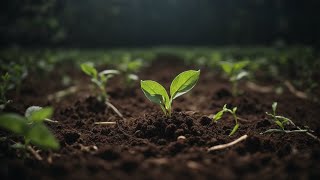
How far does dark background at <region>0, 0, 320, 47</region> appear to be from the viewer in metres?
14.0

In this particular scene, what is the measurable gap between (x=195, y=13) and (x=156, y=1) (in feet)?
7.14

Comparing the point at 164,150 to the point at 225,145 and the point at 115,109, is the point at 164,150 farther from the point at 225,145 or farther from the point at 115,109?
the point at 115,109

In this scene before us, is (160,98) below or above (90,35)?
above

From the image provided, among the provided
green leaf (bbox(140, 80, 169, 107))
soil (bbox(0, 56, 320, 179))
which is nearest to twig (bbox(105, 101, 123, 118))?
soil (bbox(0, 56, 320, 179))

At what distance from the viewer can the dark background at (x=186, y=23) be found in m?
14.0

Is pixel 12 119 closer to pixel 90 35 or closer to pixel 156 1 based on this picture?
pixel 90 35

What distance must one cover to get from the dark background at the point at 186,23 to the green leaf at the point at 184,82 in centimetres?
1054

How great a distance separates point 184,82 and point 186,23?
622 inches

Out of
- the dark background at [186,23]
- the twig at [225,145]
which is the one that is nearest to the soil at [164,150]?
the twig at [225,145]

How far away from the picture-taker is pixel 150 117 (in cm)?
204

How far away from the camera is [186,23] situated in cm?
1733

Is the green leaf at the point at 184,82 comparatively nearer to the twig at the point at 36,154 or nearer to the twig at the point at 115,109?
the twig at the point at 115,109

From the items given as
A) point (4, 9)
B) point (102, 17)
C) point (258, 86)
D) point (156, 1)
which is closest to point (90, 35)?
point (102, 17)

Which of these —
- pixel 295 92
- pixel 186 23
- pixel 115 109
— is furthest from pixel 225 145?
pixel 186 23
